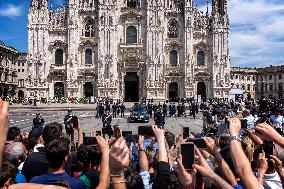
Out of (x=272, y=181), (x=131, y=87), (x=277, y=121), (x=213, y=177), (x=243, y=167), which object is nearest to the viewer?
(x=243, y=167)

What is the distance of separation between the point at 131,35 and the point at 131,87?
743cm

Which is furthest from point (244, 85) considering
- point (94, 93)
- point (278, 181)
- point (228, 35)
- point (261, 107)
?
point (278, 181)

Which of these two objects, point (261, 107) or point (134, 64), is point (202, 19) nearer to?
point (134, 64)

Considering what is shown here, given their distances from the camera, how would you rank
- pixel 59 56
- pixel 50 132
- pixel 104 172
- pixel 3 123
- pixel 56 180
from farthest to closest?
pixel 59 56 → pixel 50 132 → pixel 56 180 → pixel 104 172 → pixel 3 123

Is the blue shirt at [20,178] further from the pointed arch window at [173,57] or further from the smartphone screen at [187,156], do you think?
the pointed arch window at [173,57]

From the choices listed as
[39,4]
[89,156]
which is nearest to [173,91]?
[39,4]

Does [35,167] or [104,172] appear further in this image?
[35,167]

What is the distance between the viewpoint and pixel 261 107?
26.1m

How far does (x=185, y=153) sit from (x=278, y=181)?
1.13 meters

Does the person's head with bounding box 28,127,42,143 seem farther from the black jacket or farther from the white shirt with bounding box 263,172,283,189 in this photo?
the white shirt with bounding box 263,172,283,189

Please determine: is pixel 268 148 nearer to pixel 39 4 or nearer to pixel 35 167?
pixel 35 167

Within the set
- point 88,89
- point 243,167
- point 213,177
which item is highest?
point 88,89

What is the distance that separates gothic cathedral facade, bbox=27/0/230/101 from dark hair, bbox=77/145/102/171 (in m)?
47.1

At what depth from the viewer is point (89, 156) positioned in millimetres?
4766
